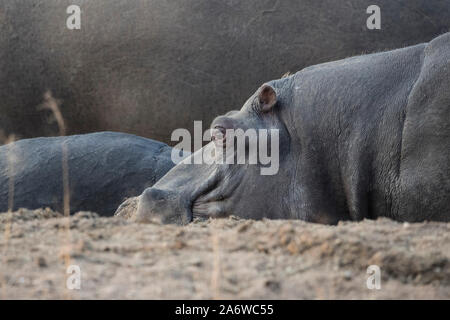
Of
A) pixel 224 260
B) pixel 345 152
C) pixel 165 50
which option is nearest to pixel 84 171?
pixel 165 50

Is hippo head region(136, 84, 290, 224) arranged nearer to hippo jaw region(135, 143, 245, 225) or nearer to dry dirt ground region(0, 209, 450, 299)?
hippo jaw region(135, 143, 245, 225)

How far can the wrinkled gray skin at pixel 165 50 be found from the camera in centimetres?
579

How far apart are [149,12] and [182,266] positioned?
3992 mm

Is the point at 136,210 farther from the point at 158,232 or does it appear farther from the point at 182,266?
the point at 182,266

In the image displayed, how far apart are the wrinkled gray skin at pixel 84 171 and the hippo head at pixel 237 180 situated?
833 mm

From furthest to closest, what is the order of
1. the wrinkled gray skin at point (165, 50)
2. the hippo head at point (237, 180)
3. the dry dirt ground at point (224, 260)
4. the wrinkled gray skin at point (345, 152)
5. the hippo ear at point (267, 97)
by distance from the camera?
the wrinkled gray skin at point (165, 50)
the hippo ear at point (267, 97)
the hippo head at point (237, 180)
the wrinkled gray skin at point (345, 152)
the dry dirt ground at point (224, 260)

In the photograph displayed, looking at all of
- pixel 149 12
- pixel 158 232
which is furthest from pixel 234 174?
pixel 149 12

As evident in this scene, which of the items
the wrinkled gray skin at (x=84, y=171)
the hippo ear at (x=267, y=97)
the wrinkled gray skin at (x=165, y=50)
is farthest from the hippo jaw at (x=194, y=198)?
the wrinkled gray skin at (x=165, y=50)

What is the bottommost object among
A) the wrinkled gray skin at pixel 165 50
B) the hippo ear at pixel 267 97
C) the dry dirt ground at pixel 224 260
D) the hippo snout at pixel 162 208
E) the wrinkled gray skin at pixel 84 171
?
the dry dirt ground at pixel 224 260

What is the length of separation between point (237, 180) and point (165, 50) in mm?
2403

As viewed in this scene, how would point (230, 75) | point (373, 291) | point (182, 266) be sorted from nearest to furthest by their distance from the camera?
point (373, 291), point (182, 266), point (230, 75)

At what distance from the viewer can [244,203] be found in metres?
3.82

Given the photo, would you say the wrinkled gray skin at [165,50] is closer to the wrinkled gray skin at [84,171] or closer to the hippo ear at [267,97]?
the wrinkled gray skin at [84,171]

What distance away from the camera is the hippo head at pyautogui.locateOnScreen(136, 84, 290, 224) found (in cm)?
380
